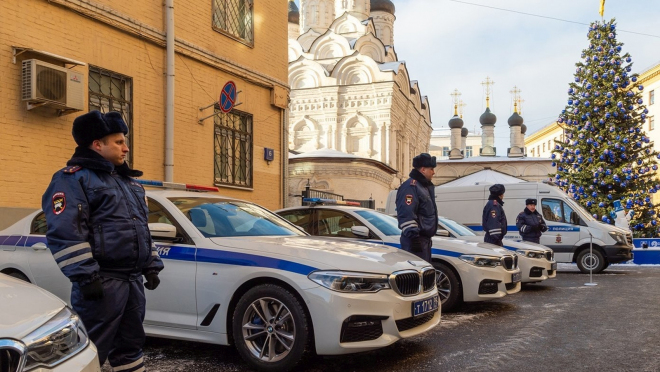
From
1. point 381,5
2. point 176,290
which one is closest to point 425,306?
point 176,290

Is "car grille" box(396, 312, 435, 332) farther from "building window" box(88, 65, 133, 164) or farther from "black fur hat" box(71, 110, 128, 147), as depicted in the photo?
"building window" box(88, 65, 133, 164)

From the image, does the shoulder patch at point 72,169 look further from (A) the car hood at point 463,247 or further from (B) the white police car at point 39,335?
(A) the car hood at point 463,247

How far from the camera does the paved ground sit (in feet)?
17.1

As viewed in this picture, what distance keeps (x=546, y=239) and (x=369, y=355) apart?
426 inches

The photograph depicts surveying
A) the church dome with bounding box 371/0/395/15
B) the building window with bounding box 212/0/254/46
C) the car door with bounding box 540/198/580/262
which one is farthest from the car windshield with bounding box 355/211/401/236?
the church dome with bounding box 371/0/395/15

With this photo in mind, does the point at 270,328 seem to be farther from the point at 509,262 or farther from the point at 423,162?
the point at 509,262

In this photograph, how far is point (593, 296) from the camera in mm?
10312

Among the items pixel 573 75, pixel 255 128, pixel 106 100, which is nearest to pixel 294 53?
pixel 573 75

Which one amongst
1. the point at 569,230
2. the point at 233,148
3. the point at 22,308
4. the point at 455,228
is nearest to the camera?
the point at 22,308

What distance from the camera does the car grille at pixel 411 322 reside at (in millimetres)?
5000

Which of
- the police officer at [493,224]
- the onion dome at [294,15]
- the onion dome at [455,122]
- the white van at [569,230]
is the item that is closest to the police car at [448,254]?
the police officer at [493,224]

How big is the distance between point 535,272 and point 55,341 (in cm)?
948

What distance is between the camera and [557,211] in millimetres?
15258

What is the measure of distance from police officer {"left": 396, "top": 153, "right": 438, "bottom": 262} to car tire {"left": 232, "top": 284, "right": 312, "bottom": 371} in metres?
2.70
